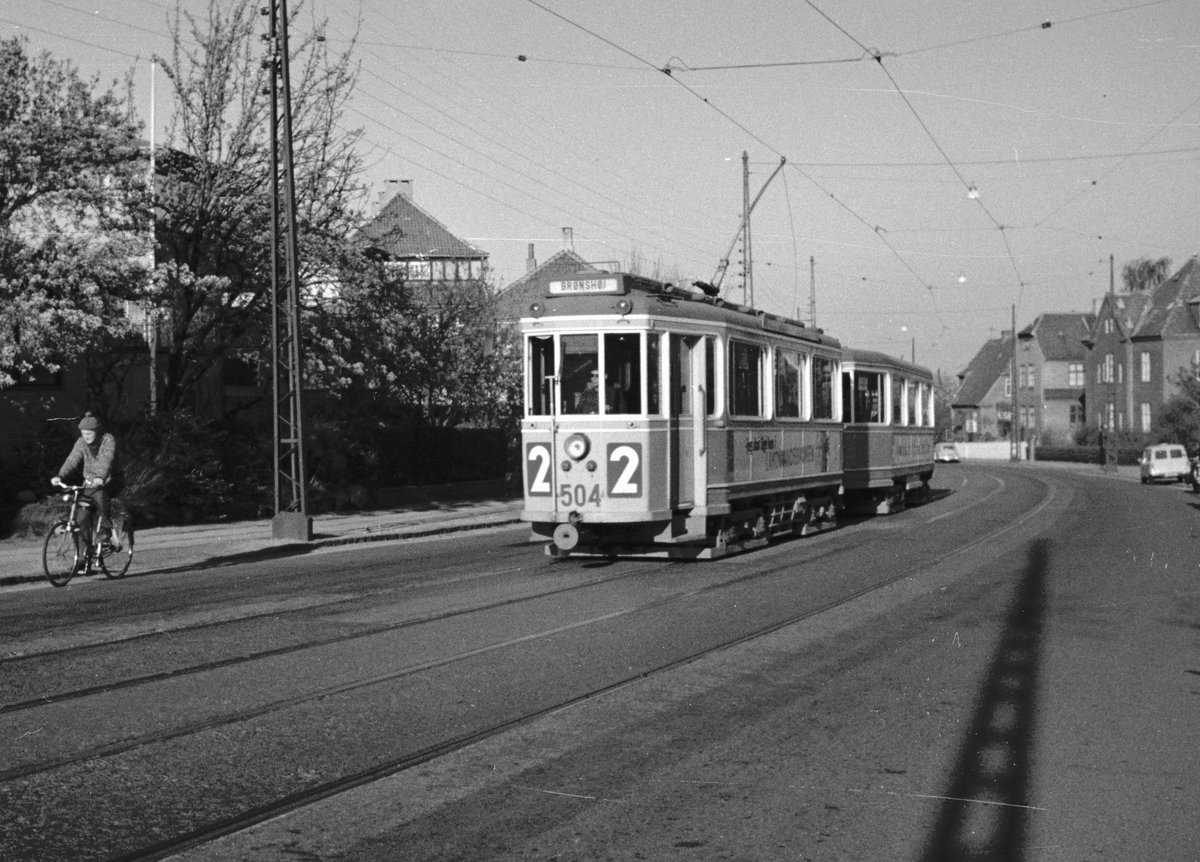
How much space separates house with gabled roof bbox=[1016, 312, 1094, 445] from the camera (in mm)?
Answer: 103812

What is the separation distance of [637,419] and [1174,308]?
244 ft

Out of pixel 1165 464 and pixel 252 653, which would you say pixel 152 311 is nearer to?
pixel 252 653

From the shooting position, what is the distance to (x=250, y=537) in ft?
71.1

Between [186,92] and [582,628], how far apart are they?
18.1 metres

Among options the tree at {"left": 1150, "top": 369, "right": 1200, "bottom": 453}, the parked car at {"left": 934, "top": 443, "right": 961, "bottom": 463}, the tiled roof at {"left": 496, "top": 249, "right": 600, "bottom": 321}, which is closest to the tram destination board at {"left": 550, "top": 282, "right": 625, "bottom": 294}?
the tree at {"left": 1150, "top": 369, "right": 1200, "bottom": 453}

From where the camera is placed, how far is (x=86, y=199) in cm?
2156

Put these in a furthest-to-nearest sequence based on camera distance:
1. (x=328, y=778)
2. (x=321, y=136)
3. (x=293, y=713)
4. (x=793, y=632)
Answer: (x=321, y=136) < (x=793, y=632) < (x=293, y=713) < (x=328, y=778)

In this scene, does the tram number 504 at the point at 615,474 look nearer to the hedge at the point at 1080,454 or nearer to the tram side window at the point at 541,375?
the tram side window at the point at 541,375

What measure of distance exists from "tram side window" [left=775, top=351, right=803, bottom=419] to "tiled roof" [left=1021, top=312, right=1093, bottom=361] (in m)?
88.5

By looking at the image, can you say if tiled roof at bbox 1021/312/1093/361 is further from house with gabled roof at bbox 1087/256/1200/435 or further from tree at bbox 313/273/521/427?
tree at bbox 313/273/521/427

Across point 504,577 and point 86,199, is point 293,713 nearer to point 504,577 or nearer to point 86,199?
point 504,577

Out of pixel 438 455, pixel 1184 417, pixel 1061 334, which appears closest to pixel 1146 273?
pixel 1061 334

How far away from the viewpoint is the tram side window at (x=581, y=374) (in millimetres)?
16203

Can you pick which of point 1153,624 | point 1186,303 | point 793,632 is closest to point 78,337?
point 793,632
